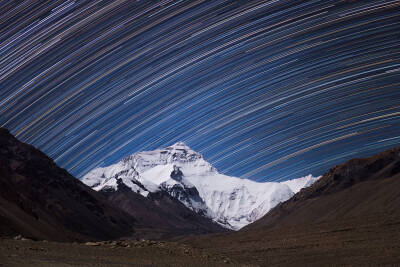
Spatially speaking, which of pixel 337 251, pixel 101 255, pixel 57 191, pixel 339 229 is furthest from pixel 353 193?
pixel 101 255

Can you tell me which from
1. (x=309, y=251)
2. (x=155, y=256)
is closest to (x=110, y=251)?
(x=155, y=256)

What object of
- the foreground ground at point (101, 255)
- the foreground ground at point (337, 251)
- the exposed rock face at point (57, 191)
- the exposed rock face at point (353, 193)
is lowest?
the exposed rock face at point (353, 193)

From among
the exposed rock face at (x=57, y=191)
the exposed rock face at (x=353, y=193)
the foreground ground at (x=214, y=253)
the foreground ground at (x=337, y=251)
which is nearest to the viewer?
the foreground ground at (x=214, y=253)

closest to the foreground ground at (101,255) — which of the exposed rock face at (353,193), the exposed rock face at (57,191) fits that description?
the exposed rock face at (353,193)

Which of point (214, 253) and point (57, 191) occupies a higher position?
point (214, 253)

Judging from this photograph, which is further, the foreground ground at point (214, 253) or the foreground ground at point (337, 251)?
the foreground ground at point (337, 251)

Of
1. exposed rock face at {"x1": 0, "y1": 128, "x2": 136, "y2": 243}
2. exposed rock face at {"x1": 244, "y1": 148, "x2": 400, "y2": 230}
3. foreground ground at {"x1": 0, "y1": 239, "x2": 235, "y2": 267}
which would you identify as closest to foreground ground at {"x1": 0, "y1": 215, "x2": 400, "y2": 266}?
foreground ground at {"x1": 0, "y1": 239, "x2": 235, "y2": 267}

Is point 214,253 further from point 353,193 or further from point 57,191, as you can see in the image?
point 57,191

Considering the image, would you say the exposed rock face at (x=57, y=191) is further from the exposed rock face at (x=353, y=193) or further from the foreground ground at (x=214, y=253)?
the foreground ground at (x=214, y=253)
